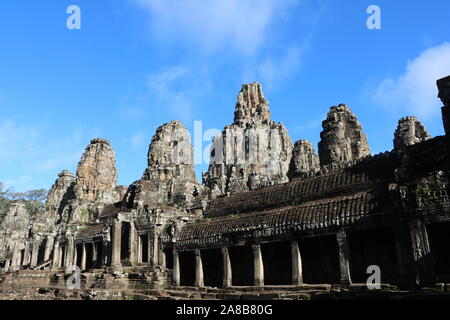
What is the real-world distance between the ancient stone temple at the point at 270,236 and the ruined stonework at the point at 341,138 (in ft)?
2.33

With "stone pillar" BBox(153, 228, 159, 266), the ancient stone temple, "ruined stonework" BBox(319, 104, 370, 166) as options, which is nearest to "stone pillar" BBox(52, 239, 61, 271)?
the ancient stone temple

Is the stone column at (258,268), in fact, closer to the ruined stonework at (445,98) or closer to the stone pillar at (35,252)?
the ruined stonework at (445,98)

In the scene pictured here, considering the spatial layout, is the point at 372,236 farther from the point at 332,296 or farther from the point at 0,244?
the point at 0,244

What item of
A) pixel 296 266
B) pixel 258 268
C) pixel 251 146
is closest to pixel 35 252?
pixel 258 268

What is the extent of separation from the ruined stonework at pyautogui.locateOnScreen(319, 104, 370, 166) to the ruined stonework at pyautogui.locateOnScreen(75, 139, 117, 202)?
3418 cm

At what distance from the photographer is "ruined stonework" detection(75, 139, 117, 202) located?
6052 cm

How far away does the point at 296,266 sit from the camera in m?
18.5

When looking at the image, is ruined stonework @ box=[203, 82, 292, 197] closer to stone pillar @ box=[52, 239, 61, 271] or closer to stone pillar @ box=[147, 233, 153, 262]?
stone pillar @ box=[52, 239, 61, 271]

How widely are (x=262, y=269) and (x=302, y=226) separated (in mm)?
3653

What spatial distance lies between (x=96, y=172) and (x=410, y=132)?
5145 centimetres

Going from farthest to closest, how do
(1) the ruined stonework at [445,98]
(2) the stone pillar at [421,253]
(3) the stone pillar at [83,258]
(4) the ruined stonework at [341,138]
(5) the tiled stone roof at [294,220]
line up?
1. (4) the ruined stonework at [341,138]
2. (3) the stone pillar at [83,258]
3. (5) the tiled stone roof at [294,220]
4. (1) the ruined stonework at [445,98]
5. (2) the stone pillar at [421,253]

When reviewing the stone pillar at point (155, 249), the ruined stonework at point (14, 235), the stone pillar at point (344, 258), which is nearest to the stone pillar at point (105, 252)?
the stone pillar at point (155, 249)

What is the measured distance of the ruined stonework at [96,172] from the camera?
199 ft

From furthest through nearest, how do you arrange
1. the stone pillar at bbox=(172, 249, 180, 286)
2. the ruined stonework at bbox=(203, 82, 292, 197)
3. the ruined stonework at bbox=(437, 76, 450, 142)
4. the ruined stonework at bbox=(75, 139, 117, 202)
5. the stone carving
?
the ruined stonework at bbox=(203, 82, 292, 197) → the ruined stonework at bbox=(75, 139, 117, 202) → the stone pillar at bbox=(172, 249, 180, 286) → the stone carving → the ruined stonework at bbox=(437, 76, 450, 142)
